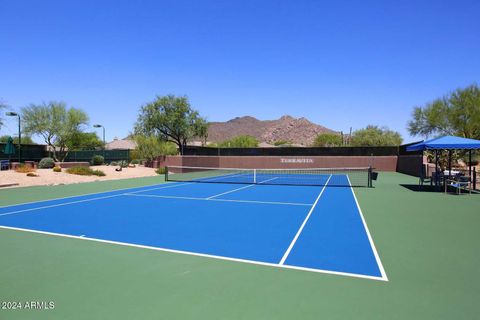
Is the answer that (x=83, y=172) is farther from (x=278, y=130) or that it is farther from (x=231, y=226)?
(x=278, y=130)

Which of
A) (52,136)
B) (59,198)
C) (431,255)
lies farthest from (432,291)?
(52,136)

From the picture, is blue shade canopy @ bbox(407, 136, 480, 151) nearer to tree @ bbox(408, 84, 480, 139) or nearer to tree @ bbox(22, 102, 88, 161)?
tree @ bbox(408, 84, 480, 139)

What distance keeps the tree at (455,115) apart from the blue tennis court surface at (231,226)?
2559 cm

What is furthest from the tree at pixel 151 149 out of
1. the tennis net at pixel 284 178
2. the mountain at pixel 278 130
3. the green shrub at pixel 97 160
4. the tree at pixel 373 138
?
the mountain at pixel 278 130

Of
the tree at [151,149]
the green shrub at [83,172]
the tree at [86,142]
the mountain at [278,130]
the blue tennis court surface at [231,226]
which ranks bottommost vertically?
the blue tennis court surface at [231,226]

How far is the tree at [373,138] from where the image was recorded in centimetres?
6673

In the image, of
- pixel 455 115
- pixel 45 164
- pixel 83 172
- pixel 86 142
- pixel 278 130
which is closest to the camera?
pixel 83 172

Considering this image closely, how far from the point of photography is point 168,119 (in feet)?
153

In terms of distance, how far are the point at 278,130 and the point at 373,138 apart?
9972 centimetres

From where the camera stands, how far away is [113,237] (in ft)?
25.5

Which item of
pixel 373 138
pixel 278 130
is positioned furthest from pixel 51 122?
pixel 278 130

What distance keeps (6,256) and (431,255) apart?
762 cm

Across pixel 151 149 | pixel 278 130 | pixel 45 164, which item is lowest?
pixel 45 164

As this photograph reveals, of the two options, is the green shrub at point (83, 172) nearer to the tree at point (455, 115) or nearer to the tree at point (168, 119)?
the tree at point (168, 119)
